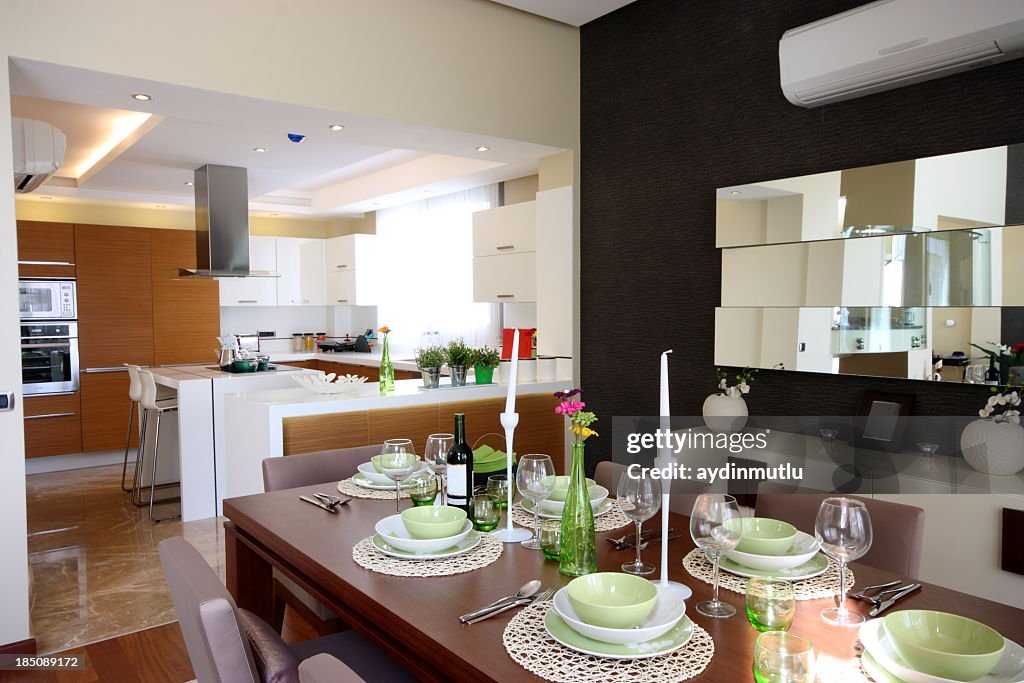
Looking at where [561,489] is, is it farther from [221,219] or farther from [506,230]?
[221,219]

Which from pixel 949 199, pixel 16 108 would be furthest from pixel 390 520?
pixel 16 108

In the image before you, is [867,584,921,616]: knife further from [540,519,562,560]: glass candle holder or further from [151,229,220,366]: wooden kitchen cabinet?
[151,229,220,366]: wooden kitchen cabinet

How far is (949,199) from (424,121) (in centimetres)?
246

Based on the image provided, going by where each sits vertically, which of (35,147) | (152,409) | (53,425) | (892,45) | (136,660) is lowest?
(136,660)

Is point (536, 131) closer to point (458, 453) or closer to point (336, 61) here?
point (336, 61)

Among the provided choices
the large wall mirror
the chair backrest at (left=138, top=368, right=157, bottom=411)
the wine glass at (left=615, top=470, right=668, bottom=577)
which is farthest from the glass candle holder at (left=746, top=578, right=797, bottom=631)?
the chair backrest at (left=138, top=368, right=157, bottom=411)

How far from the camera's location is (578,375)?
4523mm

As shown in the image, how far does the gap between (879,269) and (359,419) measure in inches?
98.5

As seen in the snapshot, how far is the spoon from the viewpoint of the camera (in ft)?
4.23

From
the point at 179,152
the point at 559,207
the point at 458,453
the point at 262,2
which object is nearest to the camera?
the point at 458,453

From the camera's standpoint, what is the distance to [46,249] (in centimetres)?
601

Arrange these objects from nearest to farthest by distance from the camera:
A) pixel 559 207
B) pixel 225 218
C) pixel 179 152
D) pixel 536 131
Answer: pixel 536 131, pixel 559 207, pixel 179 152, pixel 225 218

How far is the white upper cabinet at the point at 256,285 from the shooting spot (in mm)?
7328

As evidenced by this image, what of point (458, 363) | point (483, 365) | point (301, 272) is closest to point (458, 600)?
point (458, 363)
